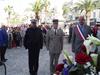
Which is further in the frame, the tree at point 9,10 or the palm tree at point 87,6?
the tree at point 9,10

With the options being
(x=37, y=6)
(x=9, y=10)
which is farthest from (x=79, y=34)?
(x=9, y=10)

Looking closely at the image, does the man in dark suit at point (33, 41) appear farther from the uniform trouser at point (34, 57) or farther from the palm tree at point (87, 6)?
the palm tree at point (87, 6)

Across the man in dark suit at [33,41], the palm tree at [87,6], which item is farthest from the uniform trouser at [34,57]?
the palm tree at [87,6]

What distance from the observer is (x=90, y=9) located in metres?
59.9

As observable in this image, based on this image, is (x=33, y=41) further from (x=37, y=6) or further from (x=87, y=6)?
(x=87, y=6)

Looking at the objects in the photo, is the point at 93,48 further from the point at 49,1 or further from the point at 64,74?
the point at 49,1

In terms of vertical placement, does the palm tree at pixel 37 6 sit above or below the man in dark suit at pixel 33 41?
below

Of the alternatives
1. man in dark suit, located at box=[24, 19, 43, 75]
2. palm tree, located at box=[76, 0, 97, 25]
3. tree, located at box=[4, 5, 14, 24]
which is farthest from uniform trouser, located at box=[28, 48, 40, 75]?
tree, located at box=[4, 5, 14, 24]

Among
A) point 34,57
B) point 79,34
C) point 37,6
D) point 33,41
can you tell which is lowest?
point 37,6

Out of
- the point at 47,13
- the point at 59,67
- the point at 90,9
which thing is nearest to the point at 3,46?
the point at 59,67

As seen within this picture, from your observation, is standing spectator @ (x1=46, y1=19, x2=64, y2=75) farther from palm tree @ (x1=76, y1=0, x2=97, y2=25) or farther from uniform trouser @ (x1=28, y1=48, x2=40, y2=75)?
Answer: palm tree @ (x1=76, y1=0, x2=97, y2=25)

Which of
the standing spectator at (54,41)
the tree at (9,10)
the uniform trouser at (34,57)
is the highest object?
the standing spectator at (54,41)

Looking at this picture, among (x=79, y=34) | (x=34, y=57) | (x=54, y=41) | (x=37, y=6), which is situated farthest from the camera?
(x=37, y=6)

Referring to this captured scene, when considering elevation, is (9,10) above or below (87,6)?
below
